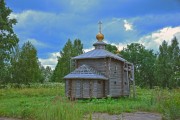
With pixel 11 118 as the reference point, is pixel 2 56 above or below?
above

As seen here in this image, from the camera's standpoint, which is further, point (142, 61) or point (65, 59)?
point (142, 61)

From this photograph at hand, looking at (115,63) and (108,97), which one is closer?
(108,97)

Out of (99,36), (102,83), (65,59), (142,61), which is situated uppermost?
(142,61)

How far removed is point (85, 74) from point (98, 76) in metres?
1.04

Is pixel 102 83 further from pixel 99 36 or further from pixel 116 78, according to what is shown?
pixel 99 36

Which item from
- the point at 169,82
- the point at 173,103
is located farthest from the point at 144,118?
the point at 169,82

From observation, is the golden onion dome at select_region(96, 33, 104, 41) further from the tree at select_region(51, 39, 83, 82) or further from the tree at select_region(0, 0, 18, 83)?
the tree at select_region(51, 39, 83, 82)

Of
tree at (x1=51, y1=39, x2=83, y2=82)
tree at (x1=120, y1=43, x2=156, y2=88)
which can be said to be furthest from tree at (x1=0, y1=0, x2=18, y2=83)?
tree at (x1=120, y1=43, x2=156, y2=88)

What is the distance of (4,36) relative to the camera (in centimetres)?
2941

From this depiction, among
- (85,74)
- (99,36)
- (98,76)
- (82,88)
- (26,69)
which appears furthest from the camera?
(26,69)

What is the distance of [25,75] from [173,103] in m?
40.6

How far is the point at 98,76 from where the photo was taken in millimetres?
25938

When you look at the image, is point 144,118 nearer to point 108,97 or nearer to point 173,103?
point 173,103

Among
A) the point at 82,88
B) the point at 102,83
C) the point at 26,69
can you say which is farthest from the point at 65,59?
the point at 82,88
